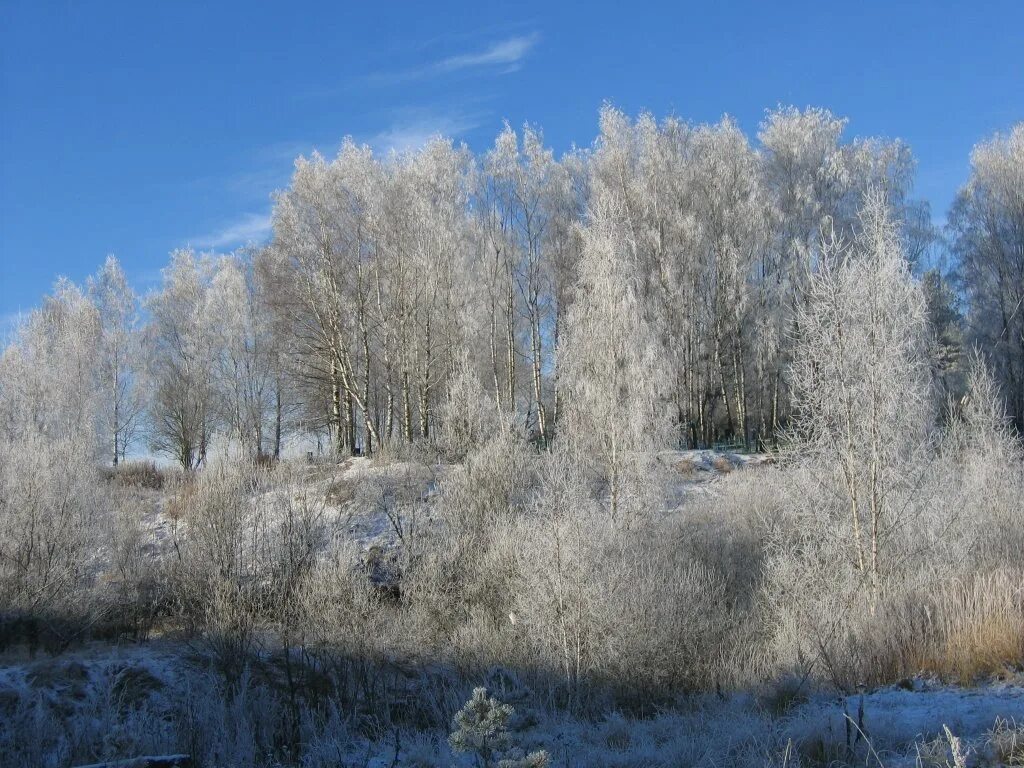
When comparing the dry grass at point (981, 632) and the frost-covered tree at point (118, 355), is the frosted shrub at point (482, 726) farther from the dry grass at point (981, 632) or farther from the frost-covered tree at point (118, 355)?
the frost-covered tree at point (118, 355)

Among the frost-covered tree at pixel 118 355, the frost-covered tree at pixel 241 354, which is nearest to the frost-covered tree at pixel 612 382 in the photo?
the frost-covered tree at pixel 241 354

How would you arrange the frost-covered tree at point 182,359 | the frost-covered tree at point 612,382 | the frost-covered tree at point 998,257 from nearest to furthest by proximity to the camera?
the frost-covered tree at point 612,382 < the frost-covered tree at point 998,257 < the frost-covered tree at point 182,359

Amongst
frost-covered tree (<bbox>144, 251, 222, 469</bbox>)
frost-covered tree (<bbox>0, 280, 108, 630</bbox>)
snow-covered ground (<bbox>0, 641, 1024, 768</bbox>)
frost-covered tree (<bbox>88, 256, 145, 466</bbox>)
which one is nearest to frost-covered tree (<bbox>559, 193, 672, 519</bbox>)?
snow-covered ground (<bbox>0, 641, 1024, 768</bbox>)

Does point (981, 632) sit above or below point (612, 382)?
below

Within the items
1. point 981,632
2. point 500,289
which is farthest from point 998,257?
point 981,632

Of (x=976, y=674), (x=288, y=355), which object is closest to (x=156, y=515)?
(x=288, y=355)

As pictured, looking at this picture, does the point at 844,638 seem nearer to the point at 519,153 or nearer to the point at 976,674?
the point at 976,674

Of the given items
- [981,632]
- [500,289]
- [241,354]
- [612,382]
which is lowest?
[981,632]

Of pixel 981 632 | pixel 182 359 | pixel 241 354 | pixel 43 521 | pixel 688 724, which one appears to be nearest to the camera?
pixel 688 724

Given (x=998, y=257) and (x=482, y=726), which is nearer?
(x=482, y=726)

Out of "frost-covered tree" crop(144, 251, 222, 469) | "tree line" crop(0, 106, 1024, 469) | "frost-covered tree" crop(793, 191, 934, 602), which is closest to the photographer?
"frost-covered tree" crop(793, 191, 934, 602)

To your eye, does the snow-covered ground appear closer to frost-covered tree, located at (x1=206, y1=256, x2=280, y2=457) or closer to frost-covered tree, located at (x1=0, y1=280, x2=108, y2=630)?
frost-covered tree, located at (x1=0, y1=280, x2=108, y2=630)

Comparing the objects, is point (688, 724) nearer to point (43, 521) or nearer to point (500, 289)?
point (43, 521)

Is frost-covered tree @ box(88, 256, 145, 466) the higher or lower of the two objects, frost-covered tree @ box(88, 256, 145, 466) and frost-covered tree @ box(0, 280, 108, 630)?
the higher
